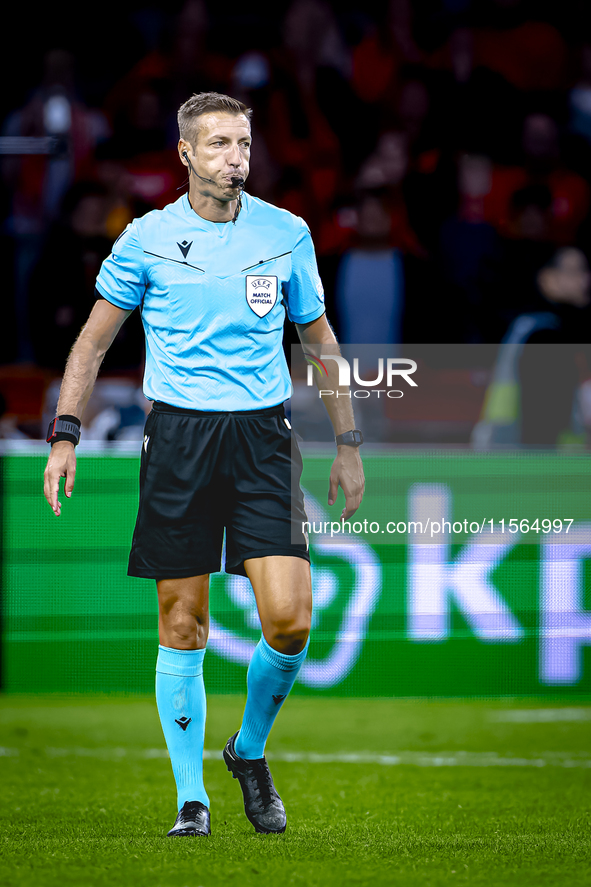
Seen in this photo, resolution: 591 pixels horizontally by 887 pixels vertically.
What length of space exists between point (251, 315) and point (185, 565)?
0.77 metres

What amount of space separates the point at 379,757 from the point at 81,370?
230cm

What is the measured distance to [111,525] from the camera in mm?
6020

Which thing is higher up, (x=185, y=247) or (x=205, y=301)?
(x=185, y=247)

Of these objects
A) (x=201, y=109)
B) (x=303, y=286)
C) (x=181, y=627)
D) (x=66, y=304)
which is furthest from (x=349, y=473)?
(x=66, y=304)

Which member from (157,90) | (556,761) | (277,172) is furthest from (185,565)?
(157,90)

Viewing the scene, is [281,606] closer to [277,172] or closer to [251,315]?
[251,315]

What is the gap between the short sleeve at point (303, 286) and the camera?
376 centimetres

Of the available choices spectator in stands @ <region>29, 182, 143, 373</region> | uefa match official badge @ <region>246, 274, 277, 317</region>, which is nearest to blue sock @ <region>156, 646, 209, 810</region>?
uefa match official badge @ <region>246, 274, 277, 317</region>

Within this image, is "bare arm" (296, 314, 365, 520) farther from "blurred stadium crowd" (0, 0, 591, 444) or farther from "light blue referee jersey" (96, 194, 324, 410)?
"blurred stadium crowd" (0, 0, 591, 444)

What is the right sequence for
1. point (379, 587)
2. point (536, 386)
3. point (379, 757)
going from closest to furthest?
point (379, 757), point (379, 587), point (536, 386)

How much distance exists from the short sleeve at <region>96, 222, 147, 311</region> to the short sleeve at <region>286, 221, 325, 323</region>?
18.6 inches

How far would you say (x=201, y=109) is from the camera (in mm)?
3564

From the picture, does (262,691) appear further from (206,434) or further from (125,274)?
(125,274)

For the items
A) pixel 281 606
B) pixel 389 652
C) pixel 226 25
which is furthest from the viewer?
pixel 226 25
